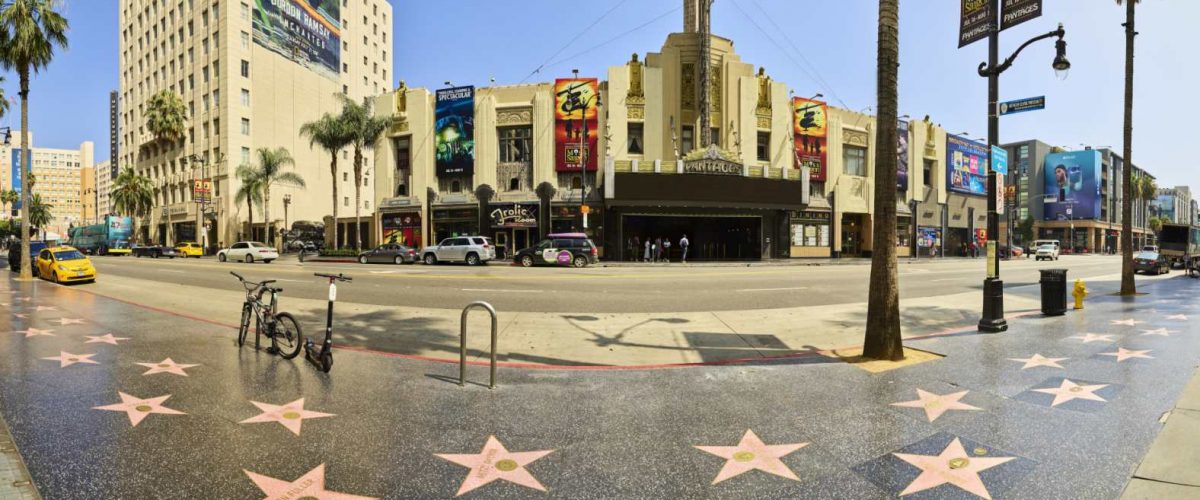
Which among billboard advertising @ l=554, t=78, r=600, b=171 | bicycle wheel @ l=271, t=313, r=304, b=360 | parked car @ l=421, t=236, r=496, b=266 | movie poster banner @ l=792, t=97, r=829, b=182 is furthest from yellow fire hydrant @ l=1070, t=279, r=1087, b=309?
movie poster banner @ l=792, t=97, r=829, b=182

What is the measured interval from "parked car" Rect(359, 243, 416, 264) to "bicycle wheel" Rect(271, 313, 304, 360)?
24914 mm

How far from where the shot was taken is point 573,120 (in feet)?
120

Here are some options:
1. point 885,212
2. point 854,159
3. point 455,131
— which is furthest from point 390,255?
point 854,159

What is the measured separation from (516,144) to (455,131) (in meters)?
4.78

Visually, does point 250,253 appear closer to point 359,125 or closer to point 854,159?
point 359,125

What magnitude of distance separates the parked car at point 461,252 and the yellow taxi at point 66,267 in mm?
14350

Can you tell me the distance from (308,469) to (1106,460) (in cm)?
606

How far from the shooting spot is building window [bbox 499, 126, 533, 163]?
37688 mm

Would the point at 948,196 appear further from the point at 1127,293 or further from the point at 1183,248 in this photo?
the point at 1127,293

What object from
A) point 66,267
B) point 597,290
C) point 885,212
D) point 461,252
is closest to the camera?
point 885,212

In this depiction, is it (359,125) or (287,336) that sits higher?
(359,125)

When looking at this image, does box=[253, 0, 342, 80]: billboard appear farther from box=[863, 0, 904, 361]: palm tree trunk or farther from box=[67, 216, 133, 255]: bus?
box=[863, 0, 904, 361]: palm tree trunk

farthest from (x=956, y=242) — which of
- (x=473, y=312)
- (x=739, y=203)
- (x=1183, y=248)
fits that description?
(x=473, y=312)

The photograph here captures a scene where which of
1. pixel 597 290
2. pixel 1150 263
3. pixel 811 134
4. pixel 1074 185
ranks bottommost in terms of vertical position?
pixel 597 290
